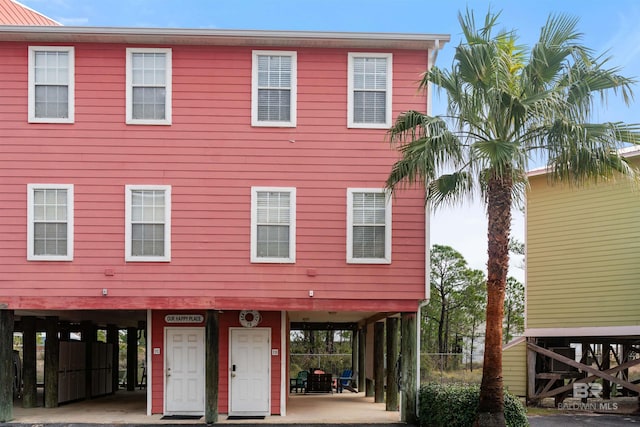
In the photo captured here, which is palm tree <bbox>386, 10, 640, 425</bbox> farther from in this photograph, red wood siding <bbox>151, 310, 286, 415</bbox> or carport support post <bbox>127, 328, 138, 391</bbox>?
carport support post <bbox>127, 328, 138, 391</bbox>

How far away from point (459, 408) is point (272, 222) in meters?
5.31

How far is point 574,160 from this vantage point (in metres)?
13.4

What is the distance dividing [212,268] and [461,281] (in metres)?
22.3

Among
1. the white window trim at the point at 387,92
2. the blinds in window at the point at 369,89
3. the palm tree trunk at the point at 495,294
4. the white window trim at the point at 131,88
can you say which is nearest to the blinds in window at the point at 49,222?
the white window trim at the point at 131,88

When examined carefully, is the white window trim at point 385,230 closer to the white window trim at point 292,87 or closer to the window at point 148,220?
the white window trim at point 292,87

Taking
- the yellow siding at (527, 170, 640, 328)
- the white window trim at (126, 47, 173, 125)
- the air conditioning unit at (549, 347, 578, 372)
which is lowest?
the air conditioning unit at (549, 347, 578, 372)

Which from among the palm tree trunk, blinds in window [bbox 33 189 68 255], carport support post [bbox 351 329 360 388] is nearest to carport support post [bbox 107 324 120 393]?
carport support post [bbox 351 329 360 388]

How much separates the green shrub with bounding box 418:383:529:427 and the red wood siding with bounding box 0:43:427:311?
1.98 meters

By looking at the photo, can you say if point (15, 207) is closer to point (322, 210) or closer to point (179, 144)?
point (179, 144)

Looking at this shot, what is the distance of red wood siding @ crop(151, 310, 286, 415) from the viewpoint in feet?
56.0

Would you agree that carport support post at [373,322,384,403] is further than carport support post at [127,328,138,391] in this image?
No

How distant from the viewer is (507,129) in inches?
551

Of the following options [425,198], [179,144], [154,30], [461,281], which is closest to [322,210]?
[425,198]

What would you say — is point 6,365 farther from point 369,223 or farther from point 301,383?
point 301,383
